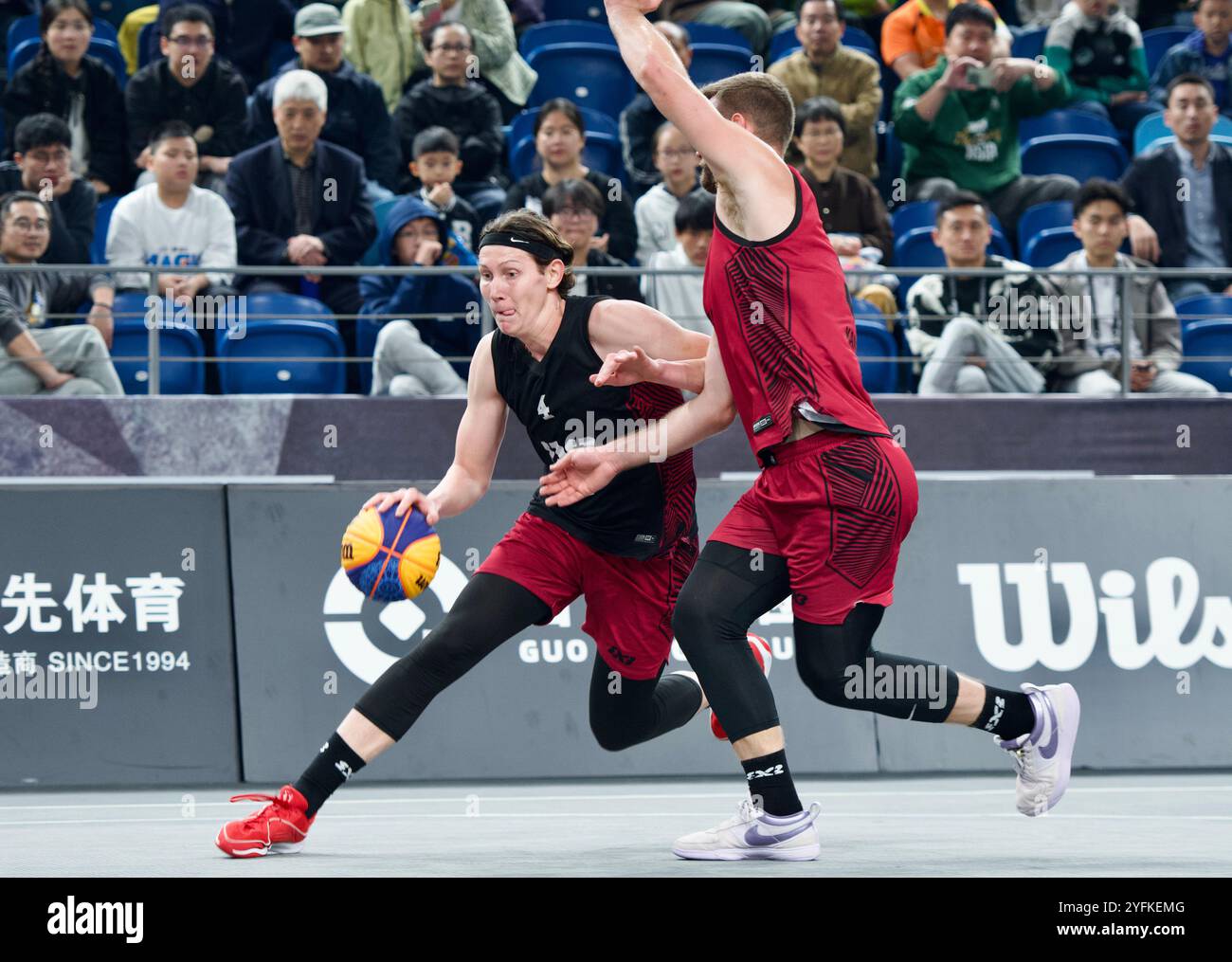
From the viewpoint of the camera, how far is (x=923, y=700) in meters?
5.00

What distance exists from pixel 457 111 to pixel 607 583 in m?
6.80

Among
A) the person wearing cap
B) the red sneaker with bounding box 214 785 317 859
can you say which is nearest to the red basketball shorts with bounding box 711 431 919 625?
the red sneaker with bounding box 214 785 317 859

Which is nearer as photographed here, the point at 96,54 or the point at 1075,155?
the point at 96,54

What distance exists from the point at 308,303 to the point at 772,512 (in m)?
5.62

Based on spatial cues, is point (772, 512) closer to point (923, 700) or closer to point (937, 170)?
point (923, 700)

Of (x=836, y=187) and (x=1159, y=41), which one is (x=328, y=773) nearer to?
(x=836, y=187)

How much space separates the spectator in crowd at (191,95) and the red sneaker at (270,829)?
22.8 feet

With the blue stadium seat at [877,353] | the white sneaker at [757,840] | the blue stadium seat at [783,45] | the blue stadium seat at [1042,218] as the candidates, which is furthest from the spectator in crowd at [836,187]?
the white sneaker at [757,840]

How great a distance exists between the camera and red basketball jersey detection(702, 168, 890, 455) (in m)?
4.99

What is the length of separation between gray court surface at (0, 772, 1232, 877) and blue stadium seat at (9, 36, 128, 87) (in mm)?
6354

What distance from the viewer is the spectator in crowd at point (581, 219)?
32.2 ft

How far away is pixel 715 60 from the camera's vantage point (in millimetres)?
13102

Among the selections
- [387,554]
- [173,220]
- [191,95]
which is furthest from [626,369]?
[191,95]
